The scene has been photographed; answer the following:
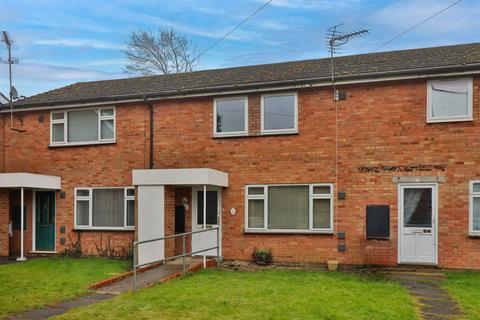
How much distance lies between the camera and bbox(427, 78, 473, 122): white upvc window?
1216cm

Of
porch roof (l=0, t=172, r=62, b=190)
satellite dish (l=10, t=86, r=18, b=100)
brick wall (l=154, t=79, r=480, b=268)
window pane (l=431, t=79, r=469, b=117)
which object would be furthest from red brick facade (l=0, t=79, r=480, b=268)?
satellite dish (l=10, t=86, r=18, b=100)

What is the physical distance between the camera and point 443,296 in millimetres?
9391

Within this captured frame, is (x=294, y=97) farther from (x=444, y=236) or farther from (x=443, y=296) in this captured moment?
(x=443, y=296)

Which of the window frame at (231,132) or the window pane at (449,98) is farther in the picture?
the window frame at (231,132)

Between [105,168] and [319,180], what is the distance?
6.41m

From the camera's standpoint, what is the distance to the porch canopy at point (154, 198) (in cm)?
1313

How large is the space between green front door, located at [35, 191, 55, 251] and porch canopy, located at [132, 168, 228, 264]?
414 cm

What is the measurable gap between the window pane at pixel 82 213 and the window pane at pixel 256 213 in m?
5.19

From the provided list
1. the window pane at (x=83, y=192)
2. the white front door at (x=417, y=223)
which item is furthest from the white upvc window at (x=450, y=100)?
the window pane at (x=83, y=192)

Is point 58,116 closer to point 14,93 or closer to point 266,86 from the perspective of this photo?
point 14,93

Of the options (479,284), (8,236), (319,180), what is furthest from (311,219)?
(8,236)

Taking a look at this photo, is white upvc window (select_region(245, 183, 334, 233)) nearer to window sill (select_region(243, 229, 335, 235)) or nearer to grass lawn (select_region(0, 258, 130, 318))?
window sill (select_region(243, 229, 335, 235))

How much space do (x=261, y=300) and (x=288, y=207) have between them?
16.9 feet

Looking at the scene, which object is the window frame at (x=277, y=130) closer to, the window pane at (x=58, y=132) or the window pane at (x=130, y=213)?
the window pane at (x=130, y=213)
